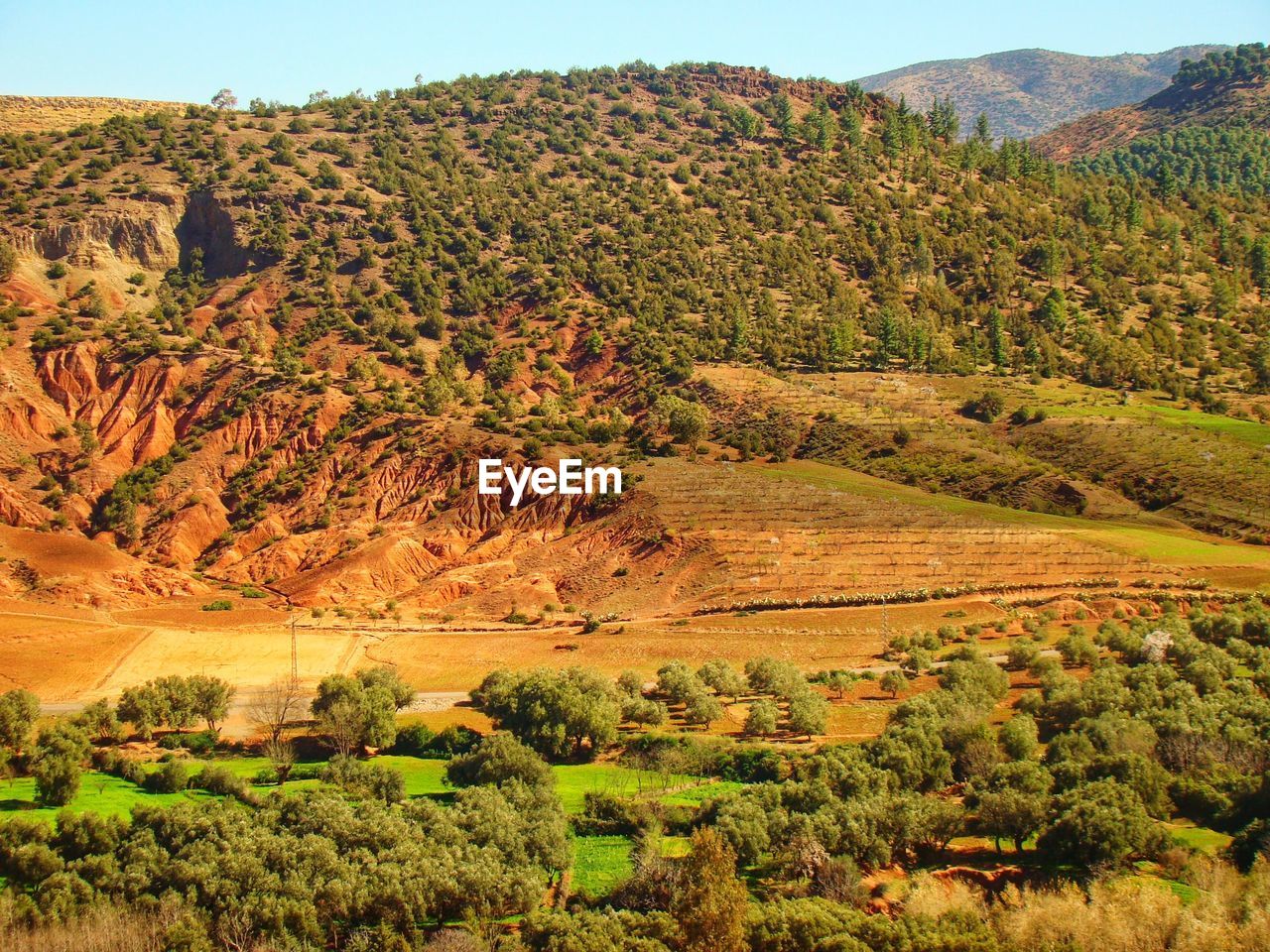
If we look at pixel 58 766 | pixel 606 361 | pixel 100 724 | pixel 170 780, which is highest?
pixel 606 361

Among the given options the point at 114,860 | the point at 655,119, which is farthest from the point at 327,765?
the point at 655,119

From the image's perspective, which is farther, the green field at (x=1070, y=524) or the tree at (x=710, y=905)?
the green field at (x=1070, y=524)

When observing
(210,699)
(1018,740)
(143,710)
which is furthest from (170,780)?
(1018,740)

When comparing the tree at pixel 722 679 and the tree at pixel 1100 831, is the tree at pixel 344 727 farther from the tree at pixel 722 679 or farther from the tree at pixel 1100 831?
the tree at pixel 1100 831

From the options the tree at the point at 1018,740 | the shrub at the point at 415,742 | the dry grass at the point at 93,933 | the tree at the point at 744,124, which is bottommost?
the shrub at the point at 415,742

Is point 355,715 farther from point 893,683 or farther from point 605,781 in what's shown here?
point 893,683

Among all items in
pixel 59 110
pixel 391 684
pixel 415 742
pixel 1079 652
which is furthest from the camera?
pixel 59 110

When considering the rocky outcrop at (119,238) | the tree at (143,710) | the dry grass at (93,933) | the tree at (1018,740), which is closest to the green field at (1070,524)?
the tree at (1018,740)

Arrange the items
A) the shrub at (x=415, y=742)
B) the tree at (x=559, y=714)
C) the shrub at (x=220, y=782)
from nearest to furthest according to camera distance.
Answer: the shrub at (x=220, y=782), the tree at (x=559, y=714), the shrub at (x=415, y=742)

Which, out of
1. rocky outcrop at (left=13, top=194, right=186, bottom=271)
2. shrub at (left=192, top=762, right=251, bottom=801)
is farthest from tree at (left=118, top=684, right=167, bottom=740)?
rocky outcrop at (left=13, top=194, right=186, bottom=271)
